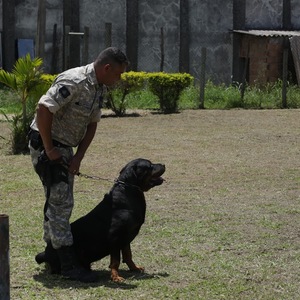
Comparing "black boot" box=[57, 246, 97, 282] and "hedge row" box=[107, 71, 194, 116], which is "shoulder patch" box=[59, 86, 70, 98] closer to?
"black boot" box=[57, 246, 97, 282]

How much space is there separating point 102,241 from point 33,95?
7.58 metres

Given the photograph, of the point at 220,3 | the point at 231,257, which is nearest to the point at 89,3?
the point at 220,3

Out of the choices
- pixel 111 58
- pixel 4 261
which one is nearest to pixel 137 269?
pixel 111 58

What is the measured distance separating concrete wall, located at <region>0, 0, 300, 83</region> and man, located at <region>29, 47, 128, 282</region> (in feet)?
69.0

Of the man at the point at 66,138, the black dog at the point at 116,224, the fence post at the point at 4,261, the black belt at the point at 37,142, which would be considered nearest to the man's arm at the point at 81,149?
the man at the point at 66,138

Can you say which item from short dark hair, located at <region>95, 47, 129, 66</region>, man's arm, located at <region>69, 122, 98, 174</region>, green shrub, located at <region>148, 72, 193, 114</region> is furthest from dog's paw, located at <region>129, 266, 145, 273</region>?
green shrub, located at <region>148, 72, 193, 114</region>

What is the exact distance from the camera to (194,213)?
29.3 ft

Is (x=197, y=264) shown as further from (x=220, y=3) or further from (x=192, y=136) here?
(x=220, y=3)

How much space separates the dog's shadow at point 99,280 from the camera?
616cm

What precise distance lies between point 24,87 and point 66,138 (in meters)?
7.18

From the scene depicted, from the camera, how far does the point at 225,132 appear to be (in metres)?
16.4

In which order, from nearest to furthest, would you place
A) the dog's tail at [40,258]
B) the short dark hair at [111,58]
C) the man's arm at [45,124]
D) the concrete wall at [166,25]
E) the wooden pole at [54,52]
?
the man's arm at [45,124]
the short dark hair at [111,58]
the dog's tail at [40,258]
the wooden pole at [54,52]
the concrete wall at [166,25]

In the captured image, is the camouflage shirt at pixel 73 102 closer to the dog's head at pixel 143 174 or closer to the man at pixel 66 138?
the man at pixel 66 138

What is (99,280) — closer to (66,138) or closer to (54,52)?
(66,138)
